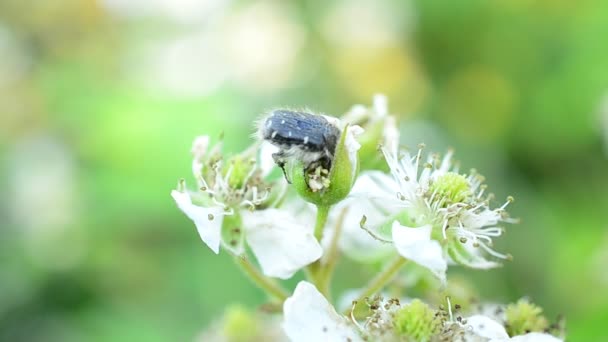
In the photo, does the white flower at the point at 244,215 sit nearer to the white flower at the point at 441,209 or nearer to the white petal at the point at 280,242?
the white petal at the point at 280,242

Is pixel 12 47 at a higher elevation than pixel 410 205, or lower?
lower

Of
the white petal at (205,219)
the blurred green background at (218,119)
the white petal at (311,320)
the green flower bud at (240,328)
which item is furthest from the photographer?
the blurred green background at (218,119)

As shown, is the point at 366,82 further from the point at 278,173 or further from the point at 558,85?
the point at 278,173

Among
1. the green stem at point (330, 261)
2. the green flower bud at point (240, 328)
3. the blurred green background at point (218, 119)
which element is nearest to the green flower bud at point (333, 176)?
the green stem at point (330, 261)

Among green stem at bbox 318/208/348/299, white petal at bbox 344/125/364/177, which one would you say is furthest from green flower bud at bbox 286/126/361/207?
green stem at bbox 318/208/348/299

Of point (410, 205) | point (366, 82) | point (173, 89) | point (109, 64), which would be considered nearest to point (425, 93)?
point (366, 82)
